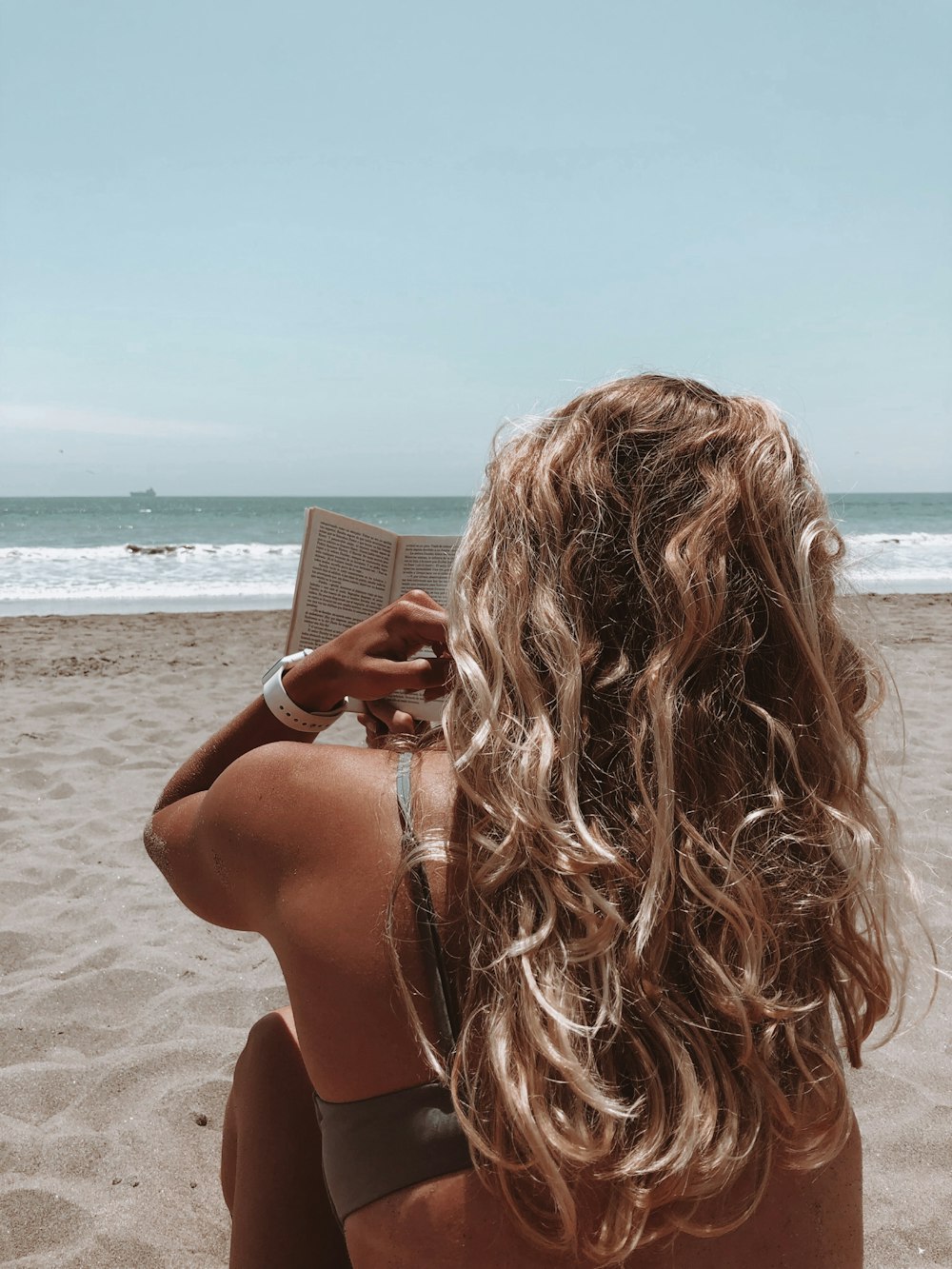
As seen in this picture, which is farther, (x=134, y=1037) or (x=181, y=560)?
(x=181, y=560)

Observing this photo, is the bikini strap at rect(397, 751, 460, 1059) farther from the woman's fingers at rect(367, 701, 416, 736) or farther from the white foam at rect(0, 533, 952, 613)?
the white foam at rect(0, 533, 952, 613)

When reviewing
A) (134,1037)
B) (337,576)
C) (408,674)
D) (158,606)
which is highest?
(337,576)

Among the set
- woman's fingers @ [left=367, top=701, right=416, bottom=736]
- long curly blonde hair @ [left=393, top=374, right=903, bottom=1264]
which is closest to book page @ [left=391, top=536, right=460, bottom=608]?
woman's fingers @ [left=367, top=701, right=416, bottom=736]

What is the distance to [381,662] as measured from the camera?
5.04ft

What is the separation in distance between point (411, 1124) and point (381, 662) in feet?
2.16

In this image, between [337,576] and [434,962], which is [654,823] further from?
[337,576]

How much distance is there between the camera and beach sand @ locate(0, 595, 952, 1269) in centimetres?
199

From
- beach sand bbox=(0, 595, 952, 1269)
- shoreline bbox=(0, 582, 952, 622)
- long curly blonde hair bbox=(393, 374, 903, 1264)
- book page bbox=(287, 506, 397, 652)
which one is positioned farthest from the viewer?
shoreline bbox=(0, 582, 952, 622)

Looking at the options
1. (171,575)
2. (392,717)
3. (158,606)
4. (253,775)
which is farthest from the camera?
Answer: (171,575)

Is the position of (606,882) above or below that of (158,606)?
above

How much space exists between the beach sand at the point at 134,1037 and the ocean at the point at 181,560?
1.35 meters

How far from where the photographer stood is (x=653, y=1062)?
106 centimetres

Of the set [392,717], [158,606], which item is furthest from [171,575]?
[392,717]

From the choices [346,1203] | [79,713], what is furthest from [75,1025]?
[79,713]
